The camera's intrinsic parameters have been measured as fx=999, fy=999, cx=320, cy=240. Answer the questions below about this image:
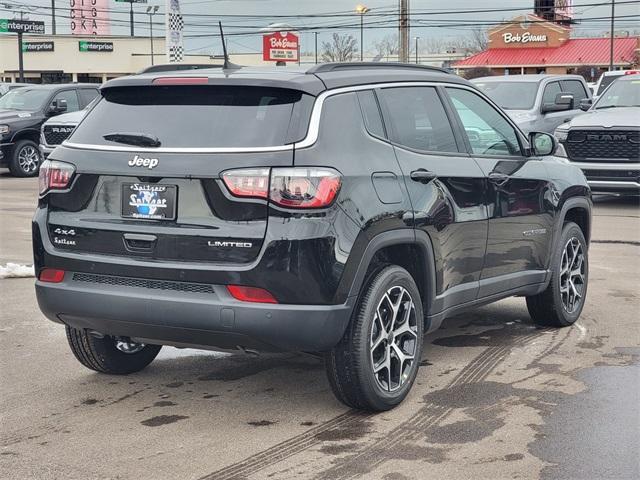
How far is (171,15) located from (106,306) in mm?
23872

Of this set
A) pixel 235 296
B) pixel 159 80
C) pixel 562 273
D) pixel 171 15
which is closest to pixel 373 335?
pixel 235 296

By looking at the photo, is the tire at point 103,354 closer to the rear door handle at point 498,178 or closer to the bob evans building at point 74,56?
the rear door handle at point 498,178

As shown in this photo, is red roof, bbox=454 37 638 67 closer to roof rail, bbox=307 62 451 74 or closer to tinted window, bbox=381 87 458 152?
roof rail, bbox=307 62 451 74

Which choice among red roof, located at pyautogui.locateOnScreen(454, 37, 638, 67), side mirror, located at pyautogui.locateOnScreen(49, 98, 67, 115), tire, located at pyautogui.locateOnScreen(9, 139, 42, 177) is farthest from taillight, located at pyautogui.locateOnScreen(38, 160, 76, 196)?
red roof, located at pyautogui.locateOnScreen(454, 37, 638, 67)

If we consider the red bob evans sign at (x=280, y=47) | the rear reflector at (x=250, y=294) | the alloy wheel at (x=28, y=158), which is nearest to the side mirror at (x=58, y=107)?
the alloy wheel at (x=28, y=158)

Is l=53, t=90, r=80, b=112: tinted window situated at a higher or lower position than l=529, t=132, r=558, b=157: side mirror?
higher

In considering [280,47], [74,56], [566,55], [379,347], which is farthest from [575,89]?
[74,56]

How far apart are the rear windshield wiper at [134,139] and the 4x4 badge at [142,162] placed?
9cm

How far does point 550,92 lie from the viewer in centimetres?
1833

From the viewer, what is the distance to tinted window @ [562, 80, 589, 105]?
19.2 m

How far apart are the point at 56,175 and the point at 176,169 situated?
78 cm

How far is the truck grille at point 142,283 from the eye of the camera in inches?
186

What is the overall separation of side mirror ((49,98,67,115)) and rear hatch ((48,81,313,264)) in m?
16.0

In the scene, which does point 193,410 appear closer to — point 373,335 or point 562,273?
point 373,335
